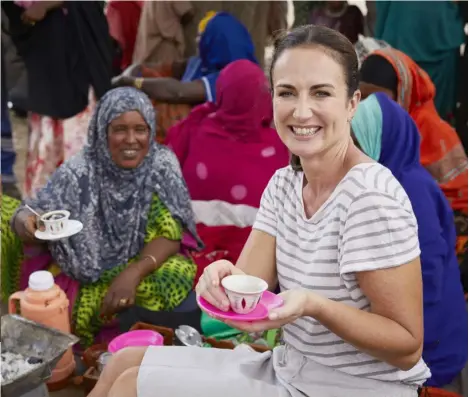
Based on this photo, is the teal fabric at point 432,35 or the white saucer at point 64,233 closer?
the white saucer at point 64,233

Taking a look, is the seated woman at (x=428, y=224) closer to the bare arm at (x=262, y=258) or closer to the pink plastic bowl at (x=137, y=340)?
the bare arm at (x=262, y=258)

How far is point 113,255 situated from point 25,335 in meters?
0.63

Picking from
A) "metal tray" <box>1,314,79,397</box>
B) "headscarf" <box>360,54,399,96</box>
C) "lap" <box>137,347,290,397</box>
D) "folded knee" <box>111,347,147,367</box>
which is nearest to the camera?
"lap" <box>137,347,290,397</box>

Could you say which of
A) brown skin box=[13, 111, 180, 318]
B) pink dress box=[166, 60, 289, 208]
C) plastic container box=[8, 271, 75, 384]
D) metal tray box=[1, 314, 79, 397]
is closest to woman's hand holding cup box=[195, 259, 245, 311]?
metal tray box=[1, 314, 79, 397]

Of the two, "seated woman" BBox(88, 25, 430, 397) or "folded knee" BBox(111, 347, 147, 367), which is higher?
"seated woman" BBox(88, 25, 430, 397)

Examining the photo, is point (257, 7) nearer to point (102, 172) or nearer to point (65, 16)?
point (65, 16)

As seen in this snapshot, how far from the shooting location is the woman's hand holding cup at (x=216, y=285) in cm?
125

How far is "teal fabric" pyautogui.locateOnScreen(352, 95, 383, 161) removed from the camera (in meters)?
2.15

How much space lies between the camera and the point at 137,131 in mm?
2635

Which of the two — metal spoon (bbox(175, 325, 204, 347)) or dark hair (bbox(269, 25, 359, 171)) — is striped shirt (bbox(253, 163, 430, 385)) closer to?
dark hair (bbox(269, 25, 359, 171))

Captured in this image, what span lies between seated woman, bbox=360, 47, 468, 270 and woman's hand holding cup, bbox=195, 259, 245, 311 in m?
1.88

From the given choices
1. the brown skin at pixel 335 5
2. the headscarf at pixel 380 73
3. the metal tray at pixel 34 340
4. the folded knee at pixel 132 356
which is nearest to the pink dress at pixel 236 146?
the headscarf at pixel 380 73

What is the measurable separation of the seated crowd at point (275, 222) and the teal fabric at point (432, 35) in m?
1.13

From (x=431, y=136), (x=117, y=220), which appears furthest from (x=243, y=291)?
(x=431, y=136)
